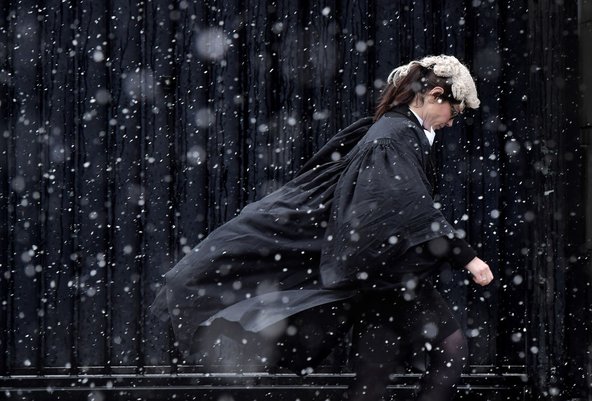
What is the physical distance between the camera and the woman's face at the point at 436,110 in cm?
372

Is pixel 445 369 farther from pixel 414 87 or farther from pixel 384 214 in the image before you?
pixel 414 87

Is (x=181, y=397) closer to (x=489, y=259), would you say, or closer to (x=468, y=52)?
(x=489, y=259)

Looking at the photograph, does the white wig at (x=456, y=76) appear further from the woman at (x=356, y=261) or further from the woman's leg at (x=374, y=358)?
the woman's leg at (x=374, y=358)

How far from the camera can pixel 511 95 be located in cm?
495

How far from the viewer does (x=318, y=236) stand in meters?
3.74

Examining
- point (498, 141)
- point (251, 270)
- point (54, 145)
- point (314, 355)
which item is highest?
point (54, 145)

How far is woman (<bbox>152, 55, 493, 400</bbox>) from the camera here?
11.5 ft

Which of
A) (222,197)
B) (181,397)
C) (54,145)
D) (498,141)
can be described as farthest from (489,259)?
(54,145)

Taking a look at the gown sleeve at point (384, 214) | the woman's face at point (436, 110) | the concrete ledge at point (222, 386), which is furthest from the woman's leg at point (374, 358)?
the concrete ledge at point (222, 386)

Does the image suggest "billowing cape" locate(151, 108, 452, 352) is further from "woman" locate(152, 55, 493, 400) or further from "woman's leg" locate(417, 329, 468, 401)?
"woman's leg" locate(417, 329, 468, 401)

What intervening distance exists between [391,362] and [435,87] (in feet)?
3.88

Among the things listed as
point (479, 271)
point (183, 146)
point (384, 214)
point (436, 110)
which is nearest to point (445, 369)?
point (479, 271)

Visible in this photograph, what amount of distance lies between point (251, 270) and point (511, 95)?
2045 mm

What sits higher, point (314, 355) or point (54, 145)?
point (54, 145)
